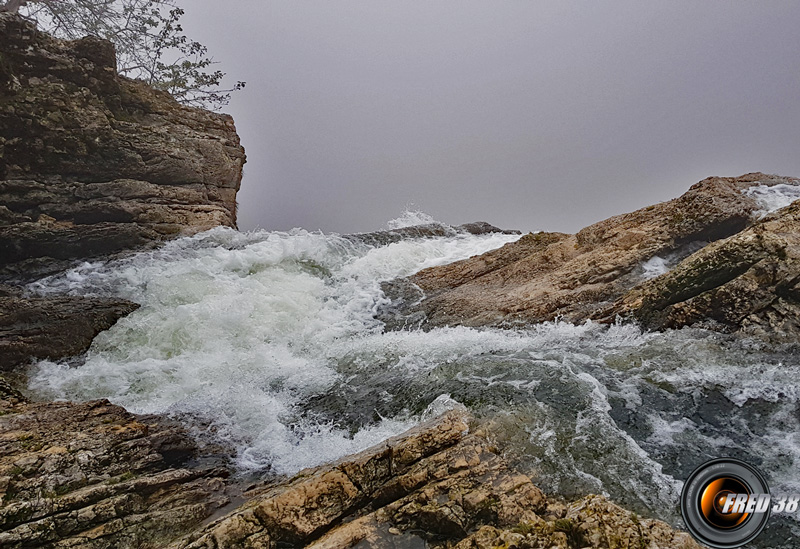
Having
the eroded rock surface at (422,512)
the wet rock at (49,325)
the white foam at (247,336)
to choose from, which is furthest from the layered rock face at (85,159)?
the eroded rock surface at (422,512)

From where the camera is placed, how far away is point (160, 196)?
13.3m

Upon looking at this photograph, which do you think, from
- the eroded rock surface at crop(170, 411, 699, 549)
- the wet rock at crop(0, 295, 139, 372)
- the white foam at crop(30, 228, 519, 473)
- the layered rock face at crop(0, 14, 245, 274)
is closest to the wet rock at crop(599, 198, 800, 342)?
the white foam at crop(30, 228, 519, 473)

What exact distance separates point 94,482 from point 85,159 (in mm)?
11810

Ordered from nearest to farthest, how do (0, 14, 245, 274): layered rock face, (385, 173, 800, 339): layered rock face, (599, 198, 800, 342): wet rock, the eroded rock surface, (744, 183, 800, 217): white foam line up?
the eroded rock surface, (599, 198, 800, 342): wet rock, (385, 173, 800, 339): layered rock face, (744, 183, 800, 217): white foam, (0, 14, 245, 274): layered rock face

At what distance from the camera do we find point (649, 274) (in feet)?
26.2

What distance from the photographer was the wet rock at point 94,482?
3.24 m

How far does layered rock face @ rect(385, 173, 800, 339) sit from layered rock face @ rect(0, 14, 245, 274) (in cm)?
778

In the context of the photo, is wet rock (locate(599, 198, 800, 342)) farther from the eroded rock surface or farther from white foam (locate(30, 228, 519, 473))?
the eroded rock surface

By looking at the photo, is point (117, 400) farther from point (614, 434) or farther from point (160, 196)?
point (160, 196)

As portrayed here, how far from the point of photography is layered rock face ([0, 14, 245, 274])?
10.9 m

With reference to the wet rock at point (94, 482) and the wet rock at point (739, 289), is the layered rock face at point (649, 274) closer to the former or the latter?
the wet rock at point (739, 289)

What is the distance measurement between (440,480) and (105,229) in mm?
11795

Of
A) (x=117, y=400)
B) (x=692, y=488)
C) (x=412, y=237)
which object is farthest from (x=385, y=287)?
(x=692, y=488)

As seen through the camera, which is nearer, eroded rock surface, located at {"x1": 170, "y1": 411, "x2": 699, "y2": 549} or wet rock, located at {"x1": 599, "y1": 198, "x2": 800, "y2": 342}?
eroded rock surface, located at {"x1": 170, "y1": 411, "x2": 699, "y2": 549}
